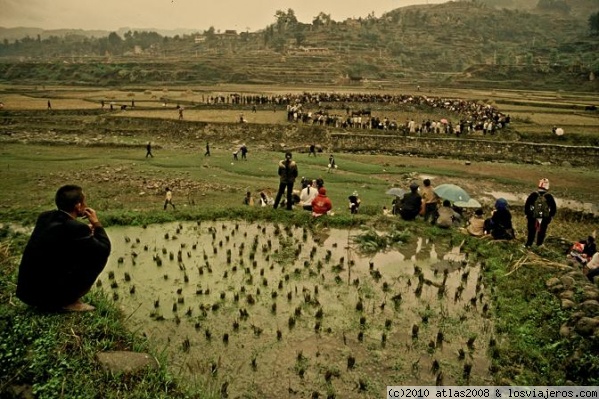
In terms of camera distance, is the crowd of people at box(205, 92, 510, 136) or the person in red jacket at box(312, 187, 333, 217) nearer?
the person in red jacket at box(312, 187, 333, 217)

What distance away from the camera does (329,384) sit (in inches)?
224

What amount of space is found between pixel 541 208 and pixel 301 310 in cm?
704

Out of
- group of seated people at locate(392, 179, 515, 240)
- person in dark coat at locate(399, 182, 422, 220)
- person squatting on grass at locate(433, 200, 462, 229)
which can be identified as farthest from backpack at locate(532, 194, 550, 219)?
person in dark coat at locate(399, 182, 422, 220)

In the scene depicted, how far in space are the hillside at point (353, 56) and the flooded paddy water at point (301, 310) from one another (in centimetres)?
8119

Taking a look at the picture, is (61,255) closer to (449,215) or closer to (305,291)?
(305,291)

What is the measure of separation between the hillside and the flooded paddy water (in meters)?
81.2

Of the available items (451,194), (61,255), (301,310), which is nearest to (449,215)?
(451,194)

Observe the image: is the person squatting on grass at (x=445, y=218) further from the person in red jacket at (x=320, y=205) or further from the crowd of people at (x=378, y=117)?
the crowd of people at (x=378, y=117)

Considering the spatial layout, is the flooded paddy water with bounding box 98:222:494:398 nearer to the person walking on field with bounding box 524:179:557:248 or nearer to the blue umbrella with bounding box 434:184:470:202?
the person walking on field with bounding box 524:179:557:248

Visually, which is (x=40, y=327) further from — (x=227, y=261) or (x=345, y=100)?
(x=345, y=100)

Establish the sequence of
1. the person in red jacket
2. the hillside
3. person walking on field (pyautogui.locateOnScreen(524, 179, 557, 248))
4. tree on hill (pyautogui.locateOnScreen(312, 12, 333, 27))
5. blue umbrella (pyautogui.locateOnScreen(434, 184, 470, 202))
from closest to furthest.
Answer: person walking on field (pyautogui.locateOnScreen(524, 179, 557, 248)), the person in red jacket, blue umbrella (pyautogui.locateOnScreen(434, 184, 470, 202)), the hillside, tree on hill (pyautogui.locateOnScreen(312, 12, 333, 27))

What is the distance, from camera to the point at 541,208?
1082 cm

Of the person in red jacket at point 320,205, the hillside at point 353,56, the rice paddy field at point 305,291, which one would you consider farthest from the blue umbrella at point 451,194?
the hillside at point 353,56

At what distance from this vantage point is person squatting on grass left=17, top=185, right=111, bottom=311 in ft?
17.3
